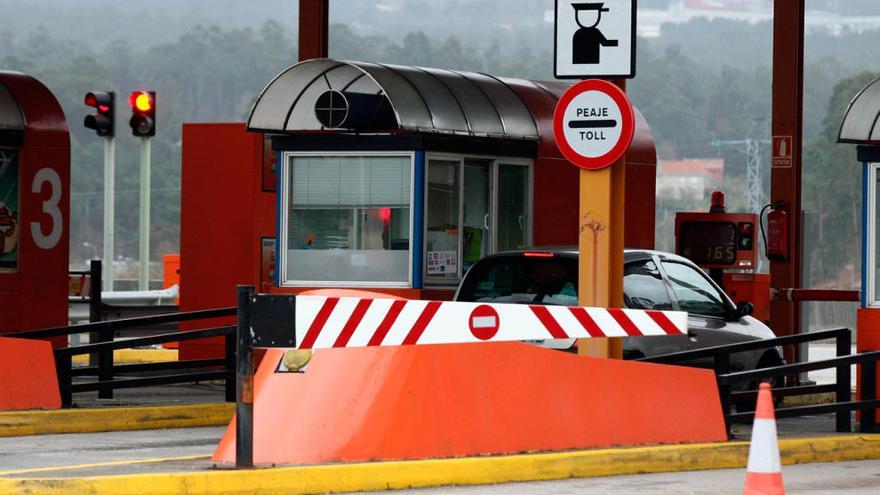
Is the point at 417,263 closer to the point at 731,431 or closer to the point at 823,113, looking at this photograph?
the point at 731,431

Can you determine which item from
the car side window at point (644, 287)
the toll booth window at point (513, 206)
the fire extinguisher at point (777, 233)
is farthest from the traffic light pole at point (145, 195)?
the car side window at point (644, 287)

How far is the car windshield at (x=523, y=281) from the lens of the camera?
42.3 feet

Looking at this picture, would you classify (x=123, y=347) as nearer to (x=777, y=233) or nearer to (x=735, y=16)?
(x=777, y=233)

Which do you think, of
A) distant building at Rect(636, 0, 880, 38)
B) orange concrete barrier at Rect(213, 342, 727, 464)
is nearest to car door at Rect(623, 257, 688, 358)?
orange concrete barrier at Rect(213, 342, 727, 464)

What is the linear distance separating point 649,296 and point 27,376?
4.90m

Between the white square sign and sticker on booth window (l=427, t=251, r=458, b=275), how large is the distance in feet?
16.2

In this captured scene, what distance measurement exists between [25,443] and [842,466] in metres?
5.60

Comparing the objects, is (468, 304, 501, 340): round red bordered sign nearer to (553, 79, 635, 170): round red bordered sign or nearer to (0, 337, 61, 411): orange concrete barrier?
(553, 79, 635, 170): round red bordered sign

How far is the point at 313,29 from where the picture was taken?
61.4 feet

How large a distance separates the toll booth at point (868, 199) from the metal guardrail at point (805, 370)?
20 cm

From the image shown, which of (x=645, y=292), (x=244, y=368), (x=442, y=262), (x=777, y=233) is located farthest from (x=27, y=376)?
(x=777, y=233)

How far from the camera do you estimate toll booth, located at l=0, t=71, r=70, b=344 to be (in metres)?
17.0

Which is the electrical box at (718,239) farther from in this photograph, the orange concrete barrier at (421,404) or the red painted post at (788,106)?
the orange concrete barrier at (421,404)

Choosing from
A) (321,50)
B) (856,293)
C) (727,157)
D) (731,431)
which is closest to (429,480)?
(731,431)
